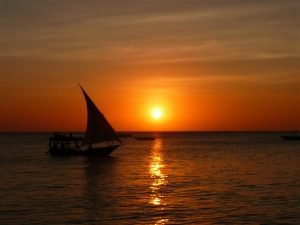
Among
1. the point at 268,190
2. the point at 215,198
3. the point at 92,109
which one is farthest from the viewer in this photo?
the point at 92,109

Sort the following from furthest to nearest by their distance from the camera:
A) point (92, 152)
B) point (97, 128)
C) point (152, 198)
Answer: point (92, 152), point (97, 128), point (152, 198)

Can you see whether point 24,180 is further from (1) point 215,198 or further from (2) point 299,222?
(2) point 299,222

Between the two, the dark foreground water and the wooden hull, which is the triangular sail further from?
the dark foreground water

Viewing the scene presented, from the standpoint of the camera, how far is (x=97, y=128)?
189 ft

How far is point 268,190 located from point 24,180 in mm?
18219

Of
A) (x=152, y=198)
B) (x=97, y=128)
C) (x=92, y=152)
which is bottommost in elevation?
(x=152, y=198)

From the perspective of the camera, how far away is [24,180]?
3947cm

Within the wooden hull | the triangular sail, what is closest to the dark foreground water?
the triangular sail

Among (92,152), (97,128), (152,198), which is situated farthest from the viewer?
(92,152)

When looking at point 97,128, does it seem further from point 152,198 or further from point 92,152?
point 152,198

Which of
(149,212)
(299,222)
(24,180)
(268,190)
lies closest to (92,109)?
(24,180)

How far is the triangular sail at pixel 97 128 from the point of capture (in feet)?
189

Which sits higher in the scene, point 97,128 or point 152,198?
point 97,128

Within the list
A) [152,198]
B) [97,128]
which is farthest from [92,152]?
[152,198]
